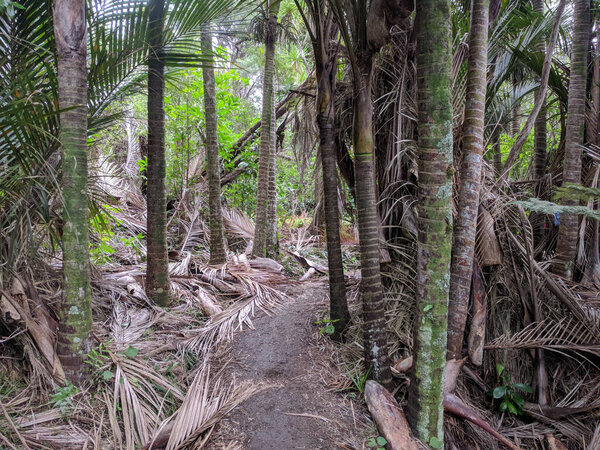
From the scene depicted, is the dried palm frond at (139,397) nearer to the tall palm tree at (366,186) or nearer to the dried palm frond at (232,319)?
the dried palm frond at (232,319)

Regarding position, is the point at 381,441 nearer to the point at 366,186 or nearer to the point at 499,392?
the point at 499,392

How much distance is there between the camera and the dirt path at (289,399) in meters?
2.74

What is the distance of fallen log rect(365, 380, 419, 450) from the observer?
2.67 m

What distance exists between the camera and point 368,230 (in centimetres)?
329

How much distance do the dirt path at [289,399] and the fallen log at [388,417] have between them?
0.45 ft

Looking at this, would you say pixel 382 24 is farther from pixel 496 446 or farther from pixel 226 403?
pixel 496 446

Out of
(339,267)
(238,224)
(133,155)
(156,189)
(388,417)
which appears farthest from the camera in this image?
Result: (133,155)

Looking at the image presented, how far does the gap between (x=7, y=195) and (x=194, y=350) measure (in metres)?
2.17

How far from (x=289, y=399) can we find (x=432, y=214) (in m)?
1.93

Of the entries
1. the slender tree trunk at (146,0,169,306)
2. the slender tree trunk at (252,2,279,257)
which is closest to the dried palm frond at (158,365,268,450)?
the slender tree trunk at (146,0,169,306)

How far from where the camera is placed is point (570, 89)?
4531 mm

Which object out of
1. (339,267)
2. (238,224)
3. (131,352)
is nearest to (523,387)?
(339,267)

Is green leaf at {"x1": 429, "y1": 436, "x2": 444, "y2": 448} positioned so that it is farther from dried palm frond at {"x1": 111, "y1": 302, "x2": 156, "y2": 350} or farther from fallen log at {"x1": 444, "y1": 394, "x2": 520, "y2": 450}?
dried palm frond at {"x1": 111, "y1": 302, "x2": 156, "y2": 350}

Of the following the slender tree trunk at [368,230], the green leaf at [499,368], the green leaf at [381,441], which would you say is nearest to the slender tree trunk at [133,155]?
the slender tree trunk at [368,230]
